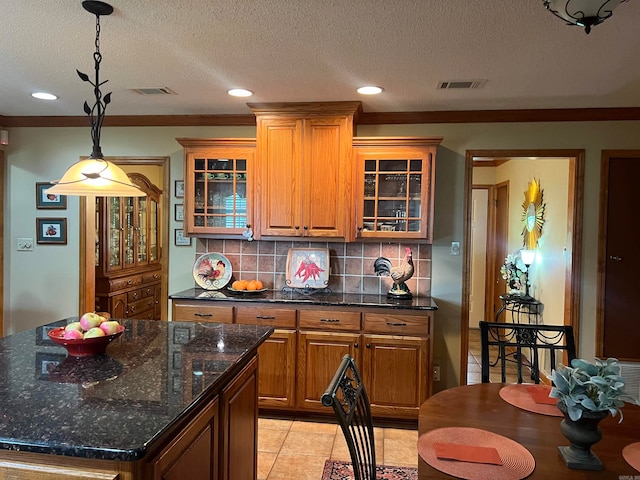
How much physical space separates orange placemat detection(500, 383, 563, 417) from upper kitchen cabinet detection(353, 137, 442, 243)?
163cm

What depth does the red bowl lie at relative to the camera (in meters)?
1.80

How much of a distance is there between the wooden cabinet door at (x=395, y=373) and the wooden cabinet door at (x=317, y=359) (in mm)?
122

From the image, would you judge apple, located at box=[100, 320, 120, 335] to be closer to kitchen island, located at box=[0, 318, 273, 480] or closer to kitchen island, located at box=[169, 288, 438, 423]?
kitchen island, located at box=[0, 318, 273, 480]

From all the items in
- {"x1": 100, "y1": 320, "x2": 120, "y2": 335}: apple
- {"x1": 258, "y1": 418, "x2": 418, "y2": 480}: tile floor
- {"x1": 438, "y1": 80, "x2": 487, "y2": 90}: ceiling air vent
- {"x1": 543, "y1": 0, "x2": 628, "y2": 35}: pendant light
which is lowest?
{"x1": 258, "y1": 418, "x2": 418, "y2": 480}: tile floor

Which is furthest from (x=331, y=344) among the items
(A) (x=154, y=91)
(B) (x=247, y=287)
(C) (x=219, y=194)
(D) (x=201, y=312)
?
(A) (x=154, y=91)

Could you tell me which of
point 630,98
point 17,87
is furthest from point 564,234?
point 17,87

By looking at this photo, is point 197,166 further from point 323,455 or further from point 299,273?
point 323,455

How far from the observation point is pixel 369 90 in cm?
314

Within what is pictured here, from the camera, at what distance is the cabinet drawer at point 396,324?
3.25 m

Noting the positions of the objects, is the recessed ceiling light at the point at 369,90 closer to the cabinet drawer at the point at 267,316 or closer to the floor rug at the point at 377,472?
the cabinet drawer at the point at 267,316

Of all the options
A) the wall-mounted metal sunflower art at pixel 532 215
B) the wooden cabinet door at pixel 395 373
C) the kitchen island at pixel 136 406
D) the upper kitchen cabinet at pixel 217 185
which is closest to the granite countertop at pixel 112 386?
the kitchen island at pixel 136 406

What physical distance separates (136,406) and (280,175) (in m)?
2.42

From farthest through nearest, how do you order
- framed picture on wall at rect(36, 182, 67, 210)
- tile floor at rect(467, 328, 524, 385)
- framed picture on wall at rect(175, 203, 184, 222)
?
tile floor at rect(467, 328, 524, 385) < framed picture on wall at rect(36, 182, 67, 210) < framed picture on wall at rect(175, 203, 184, 222)

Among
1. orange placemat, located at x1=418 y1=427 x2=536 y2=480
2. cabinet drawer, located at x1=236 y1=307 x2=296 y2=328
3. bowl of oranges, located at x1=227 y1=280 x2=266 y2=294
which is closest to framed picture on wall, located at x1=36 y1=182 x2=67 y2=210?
bowl of oranges, located at x1=227 y1=280 x2=266 y2=294
